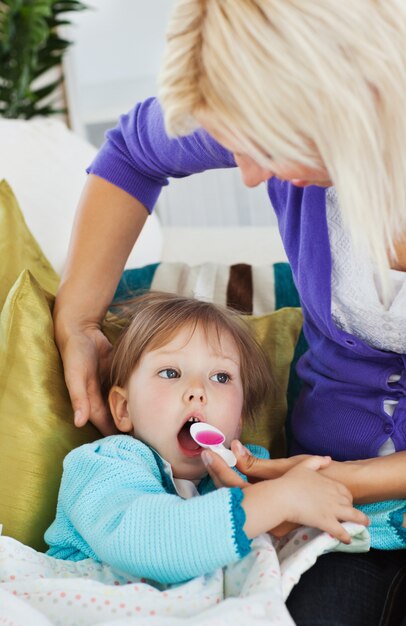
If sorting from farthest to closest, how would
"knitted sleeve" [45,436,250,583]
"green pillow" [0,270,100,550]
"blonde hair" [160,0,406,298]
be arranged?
"green pillow" [0,270,100,550]
"knitted sleeve" [45,436,250,583]
"blonde hair" [160,0,406,298]

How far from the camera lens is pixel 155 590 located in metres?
0.88

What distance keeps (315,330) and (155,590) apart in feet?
1.62

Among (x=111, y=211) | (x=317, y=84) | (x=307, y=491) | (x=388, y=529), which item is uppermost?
(x=317, y=84)

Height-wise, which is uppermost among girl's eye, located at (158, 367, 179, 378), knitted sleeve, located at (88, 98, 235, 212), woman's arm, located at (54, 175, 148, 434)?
knitted sleeve, located at (88, 98, 235, 212)

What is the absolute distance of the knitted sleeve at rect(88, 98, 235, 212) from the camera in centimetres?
124

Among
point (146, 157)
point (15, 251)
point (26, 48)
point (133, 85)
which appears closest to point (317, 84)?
point (146, 157)

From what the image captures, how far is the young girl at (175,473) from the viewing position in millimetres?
893

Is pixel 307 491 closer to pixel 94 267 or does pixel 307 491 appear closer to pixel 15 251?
pixel 94 267

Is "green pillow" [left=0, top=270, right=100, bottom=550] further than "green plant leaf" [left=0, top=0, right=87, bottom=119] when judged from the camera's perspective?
No

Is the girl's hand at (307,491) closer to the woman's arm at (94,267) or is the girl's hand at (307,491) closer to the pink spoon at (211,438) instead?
the pink spoon at (211,438)

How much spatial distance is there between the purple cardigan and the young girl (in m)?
0.11

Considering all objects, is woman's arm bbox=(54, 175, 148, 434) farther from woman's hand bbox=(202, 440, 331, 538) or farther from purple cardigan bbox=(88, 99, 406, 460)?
woman's hand bbox=(202, 440, 331, 538)

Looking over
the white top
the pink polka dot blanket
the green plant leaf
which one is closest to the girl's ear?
the pink polka dot blanket

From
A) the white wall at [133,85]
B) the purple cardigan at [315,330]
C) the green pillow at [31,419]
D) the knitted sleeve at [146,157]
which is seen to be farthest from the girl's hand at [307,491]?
the white wall at [133,85]
